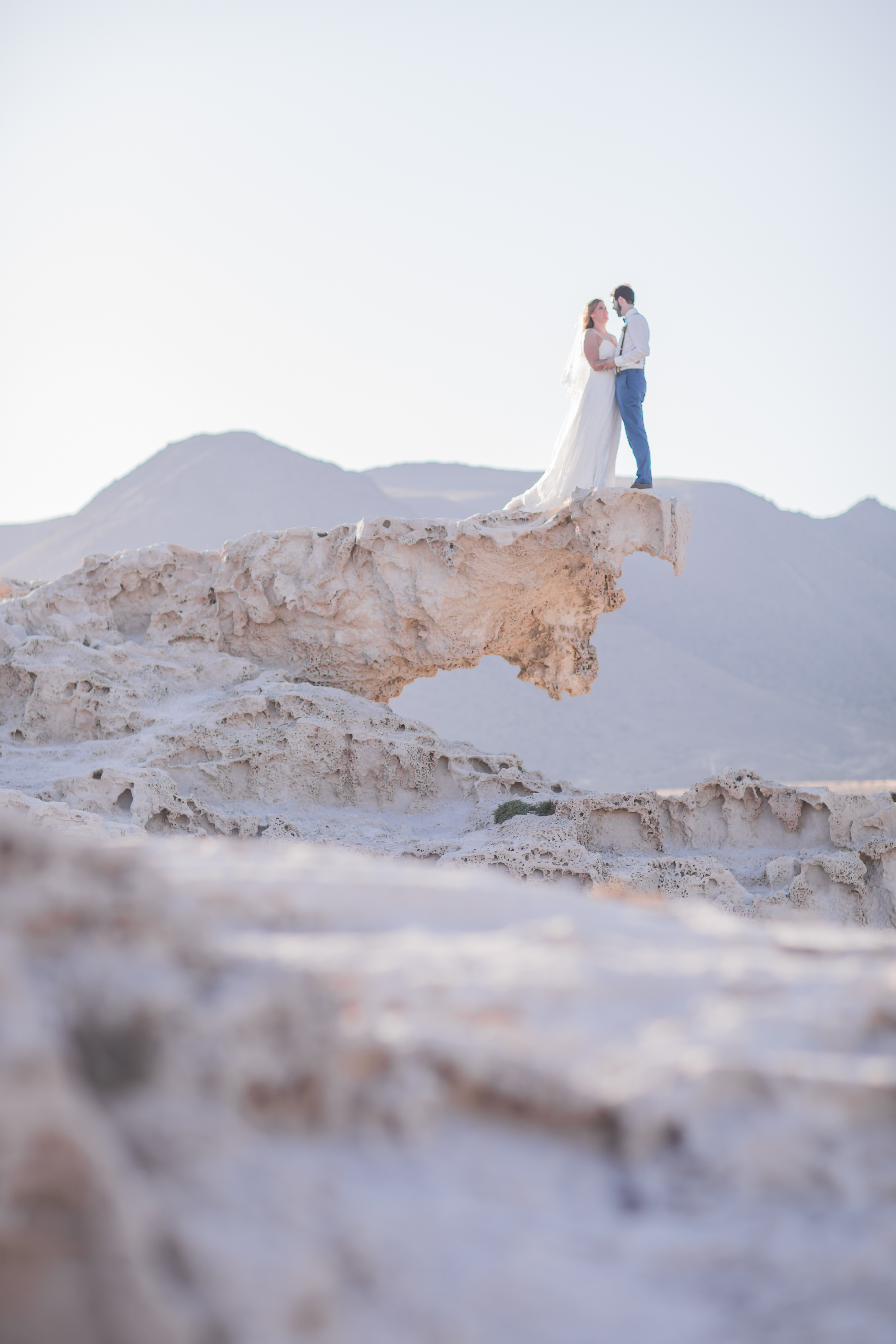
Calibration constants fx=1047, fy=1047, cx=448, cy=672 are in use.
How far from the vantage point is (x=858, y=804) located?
7.70 m

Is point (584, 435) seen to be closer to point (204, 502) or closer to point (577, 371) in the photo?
point (577, 371)

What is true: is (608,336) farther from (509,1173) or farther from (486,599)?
(509,1173)

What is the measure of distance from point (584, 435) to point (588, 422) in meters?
0.12

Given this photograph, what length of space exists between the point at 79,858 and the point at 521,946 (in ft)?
2.21

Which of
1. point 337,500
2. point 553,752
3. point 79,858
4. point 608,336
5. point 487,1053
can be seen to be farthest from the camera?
point 337,500

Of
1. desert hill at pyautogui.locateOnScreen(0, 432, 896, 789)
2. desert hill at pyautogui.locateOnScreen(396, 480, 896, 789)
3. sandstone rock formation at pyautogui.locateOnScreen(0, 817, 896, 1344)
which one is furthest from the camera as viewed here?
desert hill at pyautogui.locateOnScreen(0, 432, 896, 789)

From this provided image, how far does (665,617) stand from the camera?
57.7m

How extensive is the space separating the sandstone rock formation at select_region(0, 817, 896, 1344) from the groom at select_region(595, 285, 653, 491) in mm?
7649

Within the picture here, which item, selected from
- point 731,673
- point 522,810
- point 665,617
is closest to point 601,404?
point 522,810

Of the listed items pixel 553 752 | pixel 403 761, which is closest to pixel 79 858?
pixel 403 761

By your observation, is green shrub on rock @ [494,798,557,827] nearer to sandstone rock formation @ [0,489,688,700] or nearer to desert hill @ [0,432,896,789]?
sandstone rock formation @ [0,489,688,700]

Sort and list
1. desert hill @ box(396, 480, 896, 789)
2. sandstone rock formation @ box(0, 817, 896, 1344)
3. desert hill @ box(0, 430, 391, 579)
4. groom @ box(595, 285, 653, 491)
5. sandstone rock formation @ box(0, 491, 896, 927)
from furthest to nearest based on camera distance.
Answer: desert hill @ box(0, 430, 391, 579), desert hill @ box(396, 480, 896, 789), groom @ box(595, 285, 653, 491), sandstone rock formation @ box(0, 491, 896, 927), sandstone rock formation @ box(0, 817, 896, 1344)

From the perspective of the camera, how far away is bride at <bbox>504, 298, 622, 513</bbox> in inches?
360

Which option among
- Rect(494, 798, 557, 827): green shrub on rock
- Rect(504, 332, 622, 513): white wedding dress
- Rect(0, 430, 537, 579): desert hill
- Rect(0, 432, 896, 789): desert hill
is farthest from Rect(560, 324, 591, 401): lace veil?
Rect(0, 430, 537, 579): desert hill
